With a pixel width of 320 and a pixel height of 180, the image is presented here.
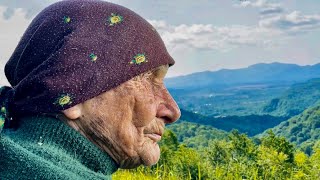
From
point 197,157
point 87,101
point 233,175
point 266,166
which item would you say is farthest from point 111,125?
point 197,157

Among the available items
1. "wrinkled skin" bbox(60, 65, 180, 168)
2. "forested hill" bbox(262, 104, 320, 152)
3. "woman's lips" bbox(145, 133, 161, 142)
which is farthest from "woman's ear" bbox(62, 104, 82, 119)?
"forested hill" bbox(262, 104, 320, 152)

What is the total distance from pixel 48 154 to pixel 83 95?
22cm

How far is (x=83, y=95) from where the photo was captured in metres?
1.87

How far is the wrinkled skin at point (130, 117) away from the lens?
6.30 feet

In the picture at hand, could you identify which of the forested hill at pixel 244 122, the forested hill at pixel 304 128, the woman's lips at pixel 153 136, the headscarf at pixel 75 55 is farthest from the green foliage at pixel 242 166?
the forested hill at pixel 244 122

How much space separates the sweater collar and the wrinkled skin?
0.04m

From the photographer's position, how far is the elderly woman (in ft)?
5.97

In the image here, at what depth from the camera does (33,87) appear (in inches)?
74.2

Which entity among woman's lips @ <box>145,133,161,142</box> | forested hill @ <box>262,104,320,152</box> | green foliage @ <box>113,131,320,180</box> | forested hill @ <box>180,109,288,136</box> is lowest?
forested hill @ <box>180,109,288,136</box>

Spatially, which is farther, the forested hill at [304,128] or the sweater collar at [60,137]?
the forested hill at [304,128]

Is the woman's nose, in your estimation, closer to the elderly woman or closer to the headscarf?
the elderly woman

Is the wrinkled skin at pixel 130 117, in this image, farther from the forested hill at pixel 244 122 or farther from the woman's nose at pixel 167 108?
the forested hill at pixel 244 122

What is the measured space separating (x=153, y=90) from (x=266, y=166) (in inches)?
154

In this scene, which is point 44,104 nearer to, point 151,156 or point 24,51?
point 24,51
